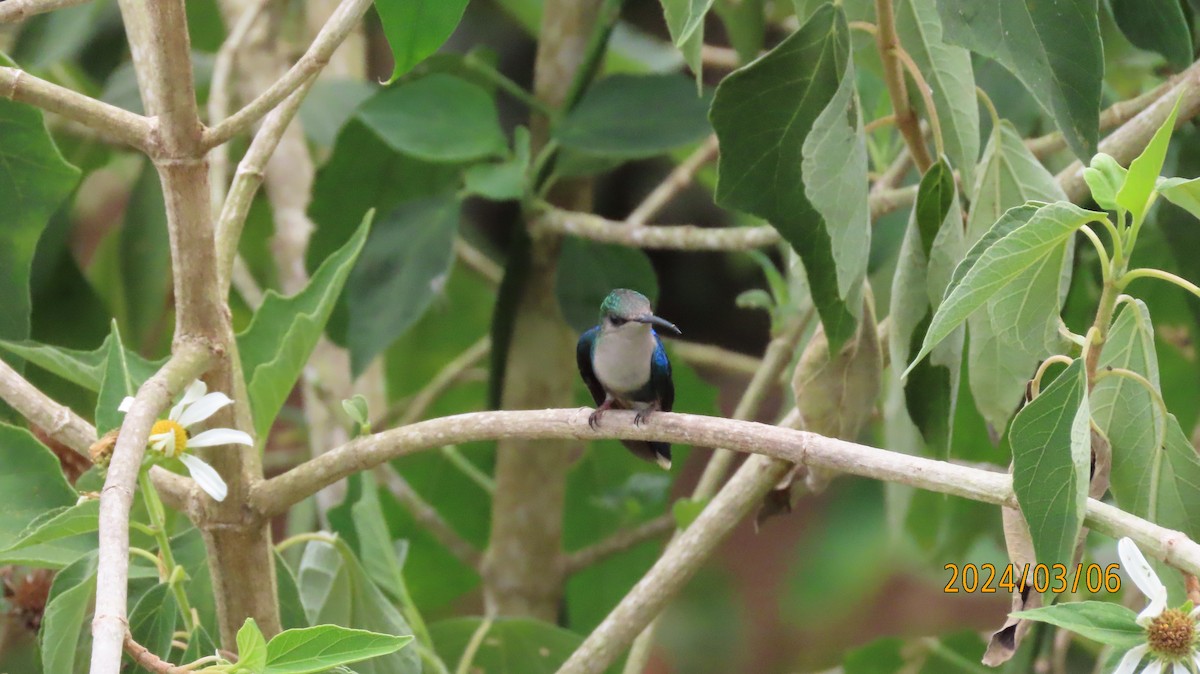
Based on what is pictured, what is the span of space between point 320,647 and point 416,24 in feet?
1.63

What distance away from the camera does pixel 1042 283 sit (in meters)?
0.96

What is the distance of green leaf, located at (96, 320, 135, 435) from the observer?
1070 millimetres

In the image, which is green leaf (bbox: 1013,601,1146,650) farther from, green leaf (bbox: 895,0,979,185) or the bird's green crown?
A: the bird's green crown

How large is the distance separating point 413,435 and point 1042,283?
56 cm

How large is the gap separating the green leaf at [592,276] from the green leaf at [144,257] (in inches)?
31.2

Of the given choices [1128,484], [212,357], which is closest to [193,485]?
[212,357]

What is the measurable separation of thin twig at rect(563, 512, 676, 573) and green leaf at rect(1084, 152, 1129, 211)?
1315mm

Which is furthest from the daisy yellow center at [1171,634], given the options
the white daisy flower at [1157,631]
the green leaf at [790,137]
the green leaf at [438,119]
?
the green leaf at [438,119]

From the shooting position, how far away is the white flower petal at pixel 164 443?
39.4 inches

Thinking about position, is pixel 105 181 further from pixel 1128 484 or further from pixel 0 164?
pixel 1128 484

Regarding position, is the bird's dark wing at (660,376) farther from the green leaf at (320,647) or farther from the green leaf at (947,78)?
the green leaf at (320,647)

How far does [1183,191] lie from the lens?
0.85 metres

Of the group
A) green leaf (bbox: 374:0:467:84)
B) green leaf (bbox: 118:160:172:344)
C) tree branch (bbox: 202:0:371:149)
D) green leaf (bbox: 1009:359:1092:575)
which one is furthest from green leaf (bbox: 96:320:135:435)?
green leaf (bbox: 118:160:172:344)

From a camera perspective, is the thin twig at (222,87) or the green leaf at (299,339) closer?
the green leaf at (299,339)
